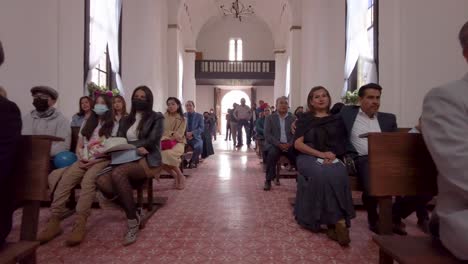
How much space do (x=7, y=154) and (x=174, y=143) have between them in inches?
155

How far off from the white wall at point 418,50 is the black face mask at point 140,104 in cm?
353

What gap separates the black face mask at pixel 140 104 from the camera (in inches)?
143

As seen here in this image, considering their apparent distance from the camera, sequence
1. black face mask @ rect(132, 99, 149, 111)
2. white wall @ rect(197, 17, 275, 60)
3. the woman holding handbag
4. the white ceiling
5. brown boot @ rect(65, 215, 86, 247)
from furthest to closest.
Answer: white wall @ rect(197, 17, 275, 60) < the white ceiling < the woman holding handbag < black face mask @ rect(132, 99, 149, 111) < brown boot @ rect(65, 215, 86, 247)

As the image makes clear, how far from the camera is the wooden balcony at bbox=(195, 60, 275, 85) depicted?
22.2 metres

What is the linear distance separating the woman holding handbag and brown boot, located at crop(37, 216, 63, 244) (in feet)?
6.52

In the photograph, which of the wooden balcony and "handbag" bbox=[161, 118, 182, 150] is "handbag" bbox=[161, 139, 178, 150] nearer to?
"handbag" bbox=[161, 118, 182, 150]

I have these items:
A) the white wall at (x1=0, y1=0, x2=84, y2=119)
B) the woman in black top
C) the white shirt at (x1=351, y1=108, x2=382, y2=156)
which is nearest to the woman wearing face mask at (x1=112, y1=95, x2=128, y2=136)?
the white wall at (x1=0, y1=0, x2=84, y2=119)

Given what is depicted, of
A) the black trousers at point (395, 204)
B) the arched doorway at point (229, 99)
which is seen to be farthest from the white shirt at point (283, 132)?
the arched doorway at point (229, 99)

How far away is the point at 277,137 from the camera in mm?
5582

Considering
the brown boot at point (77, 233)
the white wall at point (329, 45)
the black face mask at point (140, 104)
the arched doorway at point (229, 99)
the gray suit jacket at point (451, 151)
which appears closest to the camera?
the gray suit jacket at point (451, 151)

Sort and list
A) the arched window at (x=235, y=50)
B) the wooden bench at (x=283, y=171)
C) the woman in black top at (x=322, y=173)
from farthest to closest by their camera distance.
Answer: the arched window at (x=235, y=50) < the wooden bench at (x=283, y=171) < the woman in black top at (x=322, y=173)

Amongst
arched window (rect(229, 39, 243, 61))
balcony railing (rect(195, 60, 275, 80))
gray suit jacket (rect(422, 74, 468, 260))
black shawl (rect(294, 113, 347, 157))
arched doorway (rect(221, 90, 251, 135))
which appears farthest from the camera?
arched doorway (rect(221, 90, 251, 135))

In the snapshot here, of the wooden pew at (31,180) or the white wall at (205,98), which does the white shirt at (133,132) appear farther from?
the white wall at (205,98)

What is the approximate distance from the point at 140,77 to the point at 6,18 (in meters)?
4.71
